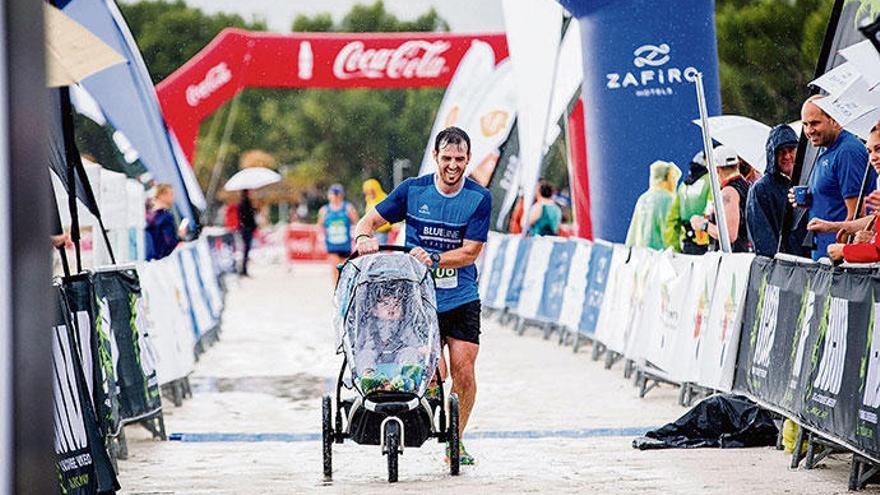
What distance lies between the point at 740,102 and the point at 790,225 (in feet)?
114

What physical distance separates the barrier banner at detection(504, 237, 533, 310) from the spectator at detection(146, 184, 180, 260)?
545cm

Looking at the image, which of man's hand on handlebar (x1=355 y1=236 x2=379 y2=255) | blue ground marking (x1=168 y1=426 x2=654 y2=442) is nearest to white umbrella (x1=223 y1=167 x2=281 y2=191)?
blue ground marking (x1=168 y1=426 x2=654 y2=442)

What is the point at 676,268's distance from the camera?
40.5 feet

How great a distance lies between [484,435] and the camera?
1038 centimetres

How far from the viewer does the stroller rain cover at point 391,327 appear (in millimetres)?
8062

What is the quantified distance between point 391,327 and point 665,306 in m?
4.94

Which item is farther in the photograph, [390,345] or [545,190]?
[545,190]

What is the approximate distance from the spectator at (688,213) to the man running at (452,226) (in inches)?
193

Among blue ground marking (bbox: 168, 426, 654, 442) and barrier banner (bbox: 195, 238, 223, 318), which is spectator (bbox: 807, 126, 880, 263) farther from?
barrier banner (bbox: 195, 238, 223, 318)

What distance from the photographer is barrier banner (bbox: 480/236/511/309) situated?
22797 millimetres

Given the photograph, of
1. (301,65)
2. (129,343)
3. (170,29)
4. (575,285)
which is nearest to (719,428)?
(129,343)

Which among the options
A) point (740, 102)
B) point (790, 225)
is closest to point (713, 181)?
point (790, 225)

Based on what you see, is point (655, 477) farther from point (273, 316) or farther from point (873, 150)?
point (273, 316)

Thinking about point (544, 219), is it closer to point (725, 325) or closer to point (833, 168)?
point (725, 325)
